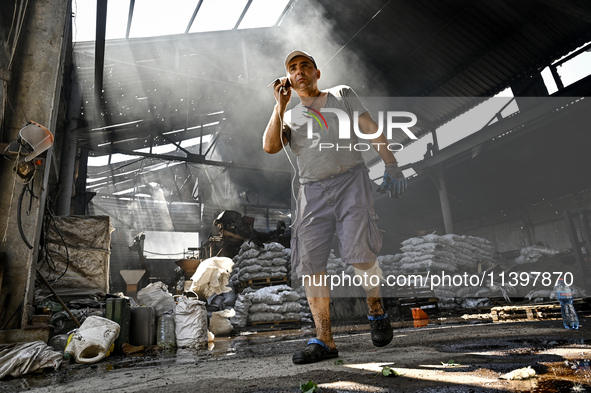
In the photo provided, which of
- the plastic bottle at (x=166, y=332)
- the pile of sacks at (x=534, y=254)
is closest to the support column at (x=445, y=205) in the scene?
the pile of sacks at (x=534, y=254)

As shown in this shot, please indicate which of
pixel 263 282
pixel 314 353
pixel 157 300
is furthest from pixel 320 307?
pixel 263 282

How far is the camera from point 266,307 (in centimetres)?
624

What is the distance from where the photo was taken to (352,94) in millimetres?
2273

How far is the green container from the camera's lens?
11.8 ft

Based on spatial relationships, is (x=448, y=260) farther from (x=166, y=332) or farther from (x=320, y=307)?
(x=320, y=307)

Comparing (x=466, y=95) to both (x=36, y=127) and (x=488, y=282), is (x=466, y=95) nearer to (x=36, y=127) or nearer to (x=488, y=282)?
(x=488, y=282)

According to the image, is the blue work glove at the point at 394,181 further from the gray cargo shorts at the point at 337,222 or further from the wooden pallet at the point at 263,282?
the wooden pallet at the point at 263,282

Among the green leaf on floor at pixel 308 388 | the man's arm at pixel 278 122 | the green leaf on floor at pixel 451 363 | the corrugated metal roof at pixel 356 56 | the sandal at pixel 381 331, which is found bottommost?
the green leaf on floor at pixel 451 363

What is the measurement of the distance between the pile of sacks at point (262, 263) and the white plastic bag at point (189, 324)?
11.2 feet

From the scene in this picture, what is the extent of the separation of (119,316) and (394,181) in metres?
2.99

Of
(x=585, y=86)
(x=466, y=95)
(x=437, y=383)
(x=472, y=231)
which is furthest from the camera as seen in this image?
(x=472, y=231)

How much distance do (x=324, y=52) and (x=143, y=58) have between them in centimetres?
407

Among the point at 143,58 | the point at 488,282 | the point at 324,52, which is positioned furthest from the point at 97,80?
the point at 488,282

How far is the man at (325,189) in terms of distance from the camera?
2.05 metres
